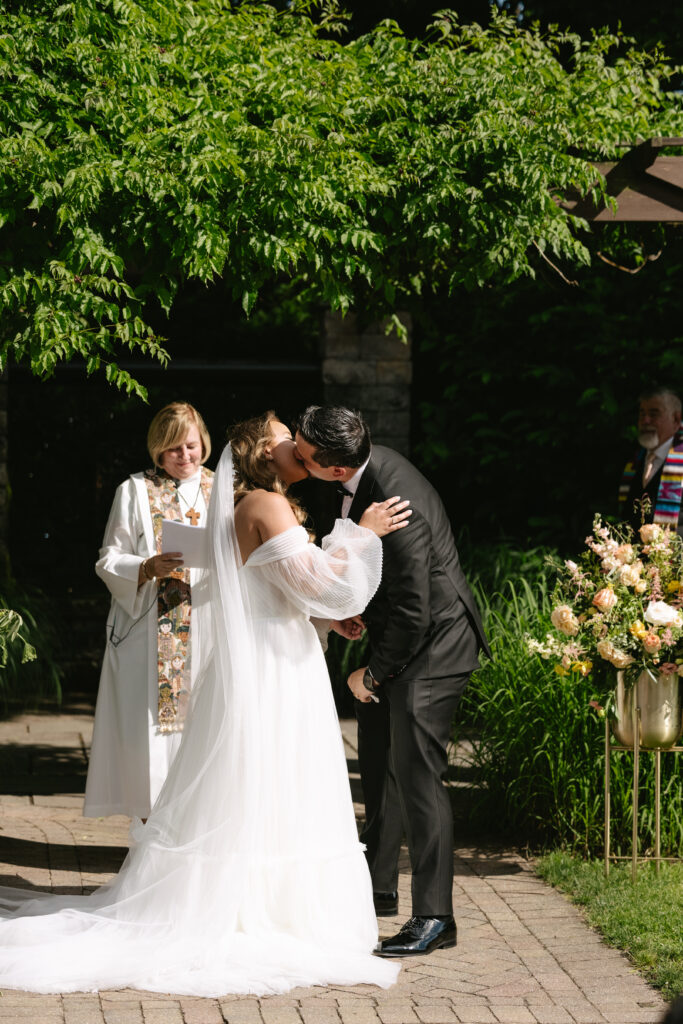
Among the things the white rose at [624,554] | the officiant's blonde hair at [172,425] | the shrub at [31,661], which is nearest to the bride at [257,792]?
the officiant's blonde hair at [172,425]

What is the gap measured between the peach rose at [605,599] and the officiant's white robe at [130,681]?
1672 millimetres

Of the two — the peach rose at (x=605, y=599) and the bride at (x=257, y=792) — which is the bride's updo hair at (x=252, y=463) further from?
the peach rose at (x=605, y=599)

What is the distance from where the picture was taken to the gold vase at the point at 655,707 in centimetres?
495

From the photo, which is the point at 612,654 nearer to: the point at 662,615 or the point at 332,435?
the point at 662,615

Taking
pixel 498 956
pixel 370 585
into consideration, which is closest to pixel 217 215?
pixel 370 585

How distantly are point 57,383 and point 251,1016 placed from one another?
7588mm

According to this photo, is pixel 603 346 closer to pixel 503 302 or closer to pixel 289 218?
pixel 503 302

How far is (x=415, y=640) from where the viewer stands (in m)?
4.27

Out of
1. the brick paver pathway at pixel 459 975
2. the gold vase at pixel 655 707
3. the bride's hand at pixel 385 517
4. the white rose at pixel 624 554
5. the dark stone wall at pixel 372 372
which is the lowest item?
the brick paver pathway at pixel 459 975

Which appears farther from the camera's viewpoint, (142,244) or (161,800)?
(142,244)

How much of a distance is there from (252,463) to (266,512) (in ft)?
0.70

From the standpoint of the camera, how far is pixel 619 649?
16.1ft

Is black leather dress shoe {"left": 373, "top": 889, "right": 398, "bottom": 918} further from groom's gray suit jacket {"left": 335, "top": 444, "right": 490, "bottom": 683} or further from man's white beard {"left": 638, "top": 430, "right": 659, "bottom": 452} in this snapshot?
man's white beard {"left": 638, "top": 430, "right": 659, "bottom": 452}

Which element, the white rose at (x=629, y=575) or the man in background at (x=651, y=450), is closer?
the white rose at (x=629, y=575)
